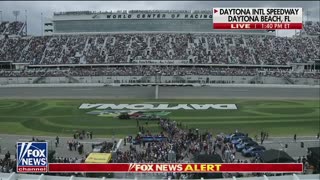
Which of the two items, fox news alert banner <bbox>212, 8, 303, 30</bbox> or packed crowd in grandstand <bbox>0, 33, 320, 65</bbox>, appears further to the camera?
packed crowd in grandstand <bbox>0, 33, 320, 65</bbox>

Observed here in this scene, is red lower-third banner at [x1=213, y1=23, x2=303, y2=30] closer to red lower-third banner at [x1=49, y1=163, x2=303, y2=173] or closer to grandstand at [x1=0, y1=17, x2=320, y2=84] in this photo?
red lower-third banner at [x1=49, y1=163, x2=303, y2=173]

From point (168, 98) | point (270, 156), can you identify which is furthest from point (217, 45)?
point (270, 156)

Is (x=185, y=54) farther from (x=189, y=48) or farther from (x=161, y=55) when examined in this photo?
(x=161, y=55)

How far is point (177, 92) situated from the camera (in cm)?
5031

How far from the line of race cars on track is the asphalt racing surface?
16.1 m

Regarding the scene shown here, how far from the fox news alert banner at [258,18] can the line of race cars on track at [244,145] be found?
8105 mm

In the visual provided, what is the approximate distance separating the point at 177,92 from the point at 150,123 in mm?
20117

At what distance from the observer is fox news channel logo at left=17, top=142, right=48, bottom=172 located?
1405cm

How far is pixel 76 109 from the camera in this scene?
116 ft

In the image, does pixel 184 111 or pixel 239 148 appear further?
pixel 184 111

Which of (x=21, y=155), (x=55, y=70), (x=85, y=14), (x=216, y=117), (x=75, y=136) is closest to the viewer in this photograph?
(x=21, y=155)

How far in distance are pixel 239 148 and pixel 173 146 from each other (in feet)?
12.2

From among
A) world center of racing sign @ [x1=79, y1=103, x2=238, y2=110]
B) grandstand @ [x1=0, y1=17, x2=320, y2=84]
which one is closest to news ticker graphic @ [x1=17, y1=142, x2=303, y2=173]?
world center of racing sign @ [x1=79, y1=103, x2=238, y2=110]

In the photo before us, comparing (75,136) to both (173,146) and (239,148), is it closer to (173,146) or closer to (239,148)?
(173,146)
